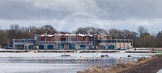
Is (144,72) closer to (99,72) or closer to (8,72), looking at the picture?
(99,72)

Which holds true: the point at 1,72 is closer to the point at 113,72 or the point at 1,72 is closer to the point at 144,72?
the point at 113,72

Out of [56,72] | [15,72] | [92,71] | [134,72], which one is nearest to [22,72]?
[15,72]

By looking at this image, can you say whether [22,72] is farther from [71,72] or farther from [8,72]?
[71,72]

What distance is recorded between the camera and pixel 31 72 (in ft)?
149

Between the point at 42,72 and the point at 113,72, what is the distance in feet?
24.0

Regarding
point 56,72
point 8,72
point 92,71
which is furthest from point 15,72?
point 92,71

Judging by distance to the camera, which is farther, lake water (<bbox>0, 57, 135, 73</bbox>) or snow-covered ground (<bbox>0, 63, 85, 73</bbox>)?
lake water (<bbox>0, 57, 135, 73</bbox>)

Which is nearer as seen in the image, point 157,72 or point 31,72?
point 157,72

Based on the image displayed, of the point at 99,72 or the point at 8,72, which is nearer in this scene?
the point at 99,72

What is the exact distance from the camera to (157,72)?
42.3 meters

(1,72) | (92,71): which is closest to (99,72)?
(92,71)

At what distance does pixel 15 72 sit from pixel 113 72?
32.3ft

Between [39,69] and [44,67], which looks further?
[44,67]

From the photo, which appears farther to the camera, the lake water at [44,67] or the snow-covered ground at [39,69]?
the lake water at [44,67]
